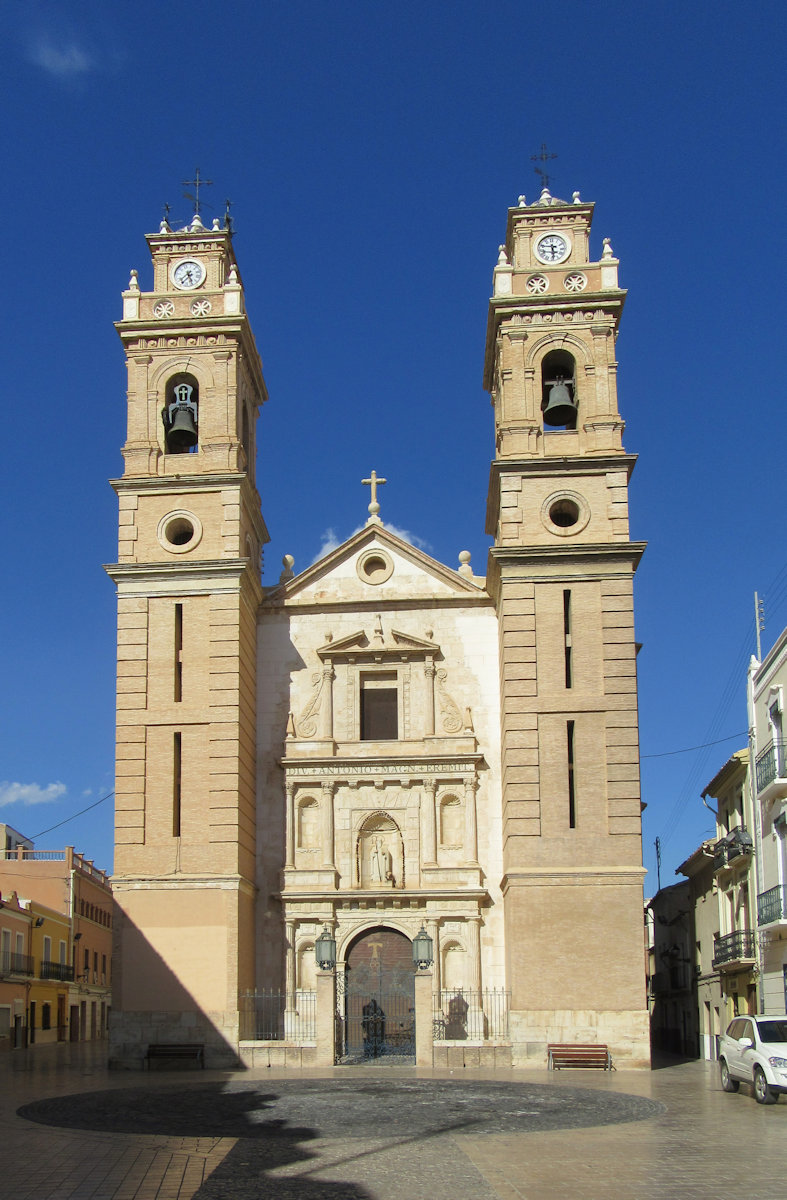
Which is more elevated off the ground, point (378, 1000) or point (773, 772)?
point (773, 772)

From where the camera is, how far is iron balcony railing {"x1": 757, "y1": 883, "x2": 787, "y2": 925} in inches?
1031

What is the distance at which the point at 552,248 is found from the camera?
105 ft

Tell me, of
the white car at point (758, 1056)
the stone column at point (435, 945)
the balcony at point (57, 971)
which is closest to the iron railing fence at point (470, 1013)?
the stone column at point (435, 945)

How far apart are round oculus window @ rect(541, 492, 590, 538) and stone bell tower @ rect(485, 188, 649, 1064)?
36mm

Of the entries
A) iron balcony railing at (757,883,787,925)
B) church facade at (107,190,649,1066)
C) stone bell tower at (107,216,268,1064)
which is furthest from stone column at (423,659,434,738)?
iron balcony railing at (757,883,787,925)

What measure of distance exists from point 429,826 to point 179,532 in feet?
30.1

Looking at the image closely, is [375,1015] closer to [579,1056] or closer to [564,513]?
[579,1056]

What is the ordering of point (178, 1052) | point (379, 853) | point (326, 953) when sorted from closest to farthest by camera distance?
point (326, 953)
point (178, 1052)
point (379, 853)

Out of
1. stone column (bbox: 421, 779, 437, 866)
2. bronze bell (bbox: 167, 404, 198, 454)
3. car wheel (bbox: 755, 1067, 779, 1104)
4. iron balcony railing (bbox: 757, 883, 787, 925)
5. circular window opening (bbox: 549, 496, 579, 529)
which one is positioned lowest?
car wheel (bbox: 755, 1067, 779, 1104)

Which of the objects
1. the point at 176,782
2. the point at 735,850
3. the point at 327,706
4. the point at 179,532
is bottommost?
the point at 735,850

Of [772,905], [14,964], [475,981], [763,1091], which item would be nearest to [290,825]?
[475,981]

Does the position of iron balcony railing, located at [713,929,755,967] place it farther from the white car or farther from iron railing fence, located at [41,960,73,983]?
iron railing fence, located at [41,960,73,983]

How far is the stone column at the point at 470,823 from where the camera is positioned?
30.0 meters

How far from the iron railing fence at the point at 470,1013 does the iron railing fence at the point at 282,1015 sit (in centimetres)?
284
